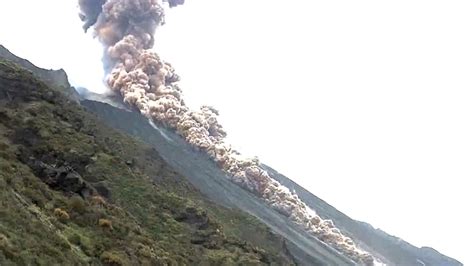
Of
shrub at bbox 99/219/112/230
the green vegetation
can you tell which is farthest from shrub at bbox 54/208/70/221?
shrub at bbox 99/219/112/230

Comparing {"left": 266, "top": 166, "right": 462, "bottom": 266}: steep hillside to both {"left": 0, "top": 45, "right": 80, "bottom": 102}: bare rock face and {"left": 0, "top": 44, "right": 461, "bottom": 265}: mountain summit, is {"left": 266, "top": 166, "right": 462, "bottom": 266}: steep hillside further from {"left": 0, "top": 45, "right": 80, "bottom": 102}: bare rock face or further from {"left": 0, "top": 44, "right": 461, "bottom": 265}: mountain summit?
{"left": 0, "top": 44, "right": 461, "bottom": 265}: mountain summit

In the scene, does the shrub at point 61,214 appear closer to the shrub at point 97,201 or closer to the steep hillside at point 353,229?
the shrub at point 97,201

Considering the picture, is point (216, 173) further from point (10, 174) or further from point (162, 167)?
point (10, 174)

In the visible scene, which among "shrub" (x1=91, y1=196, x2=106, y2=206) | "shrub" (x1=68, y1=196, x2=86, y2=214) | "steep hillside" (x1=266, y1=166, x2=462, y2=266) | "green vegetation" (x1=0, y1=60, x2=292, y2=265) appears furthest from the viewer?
"steep hillside" (x1=266, y1=166, x2=462, y2=266)

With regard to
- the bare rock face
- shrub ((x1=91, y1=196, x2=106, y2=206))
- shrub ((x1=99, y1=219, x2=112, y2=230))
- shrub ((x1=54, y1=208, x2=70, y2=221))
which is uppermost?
the bare rock face

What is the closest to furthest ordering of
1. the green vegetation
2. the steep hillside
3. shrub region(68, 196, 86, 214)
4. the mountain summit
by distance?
1. the green vegetation
2. the mountain summit
3. shrub region(68, 196, 86, 214)
4. the steep hillside

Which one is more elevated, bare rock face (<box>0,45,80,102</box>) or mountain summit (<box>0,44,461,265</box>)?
bare rock face (<box>0,45,80,102</box>)

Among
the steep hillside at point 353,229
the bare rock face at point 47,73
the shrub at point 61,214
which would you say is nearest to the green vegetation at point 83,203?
the shrub at point 61,214

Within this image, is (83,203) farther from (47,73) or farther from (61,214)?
(47,73)

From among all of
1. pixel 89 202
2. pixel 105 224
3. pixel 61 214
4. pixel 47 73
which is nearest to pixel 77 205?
pixel 105 224

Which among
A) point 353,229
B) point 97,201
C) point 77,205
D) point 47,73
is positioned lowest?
point 77,205
